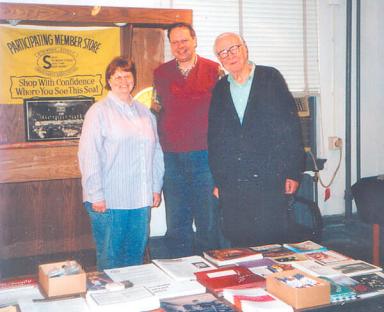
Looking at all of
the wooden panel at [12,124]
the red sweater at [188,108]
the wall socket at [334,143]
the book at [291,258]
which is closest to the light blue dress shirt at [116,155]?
the red sweater at [188,108]

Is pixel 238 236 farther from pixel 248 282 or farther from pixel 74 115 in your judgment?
pixel 74 115

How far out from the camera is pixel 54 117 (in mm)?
3873

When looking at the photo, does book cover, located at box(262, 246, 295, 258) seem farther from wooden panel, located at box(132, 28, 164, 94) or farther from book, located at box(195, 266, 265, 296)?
wooden panel, located at box(132, 28, 164, 94)

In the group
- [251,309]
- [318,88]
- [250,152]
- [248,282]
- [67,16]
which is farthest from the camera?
[318,88]

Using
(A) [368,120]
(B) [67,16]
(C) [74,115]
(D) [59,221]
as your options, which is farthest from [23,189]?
(A) [368,120]

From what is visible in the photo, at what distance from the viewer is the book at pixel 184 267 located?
1867 millimetres

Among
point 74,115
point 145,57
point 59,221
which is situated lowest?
point 59,221

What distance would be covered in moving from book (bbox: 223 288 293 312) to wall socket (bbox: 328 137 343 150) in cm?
317

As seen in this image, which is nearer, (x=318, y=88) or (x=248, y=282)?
(x=248, y=282)

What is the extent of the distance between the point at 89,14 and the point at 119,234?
1.55 metres

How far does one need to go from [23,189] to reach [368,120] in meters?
3.17

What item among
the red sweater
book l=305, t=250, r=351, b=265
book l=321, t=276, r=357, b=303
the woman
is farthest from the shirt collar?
book l=321, t=276, r=357, b=303

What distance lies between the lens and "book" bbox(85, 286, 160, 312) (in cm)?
154

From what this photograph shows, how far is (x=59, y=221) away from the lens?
400cm
